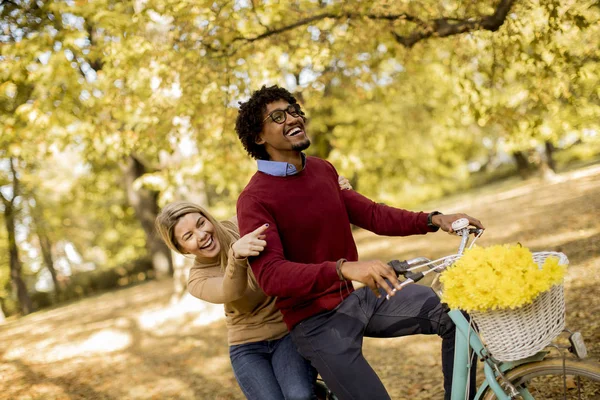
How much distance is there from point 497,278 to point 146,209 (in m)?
16.1

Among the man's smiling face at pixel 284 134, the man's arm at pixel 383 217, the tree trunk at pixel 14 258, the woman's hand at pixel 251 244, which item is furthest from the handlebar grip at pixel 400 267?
the tree trunk at pixel 14 258

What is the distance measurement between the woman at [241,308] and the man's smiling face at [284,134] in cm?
49

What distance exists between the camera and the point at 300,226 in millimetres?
2732

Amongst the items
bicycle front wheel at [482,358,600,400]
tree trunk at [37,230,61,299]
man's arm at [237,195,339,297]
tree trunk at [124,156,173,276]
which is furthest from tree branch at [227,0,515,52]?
tree trunk at [37,230,61,299]

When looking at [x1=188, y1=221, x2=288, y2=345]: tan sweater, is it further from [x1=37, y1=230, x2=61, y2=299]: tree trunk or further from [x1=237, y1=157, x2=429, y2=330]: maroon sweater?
[x1=37, y1=230, x2=61, y2=299]: tree trunk

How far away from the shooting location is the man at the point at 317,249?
260 cm

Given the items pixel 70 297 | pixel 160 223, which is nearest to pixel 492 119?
pixel 160 223

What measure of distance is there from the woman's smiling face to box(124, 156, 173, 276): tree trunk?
13.0 meters

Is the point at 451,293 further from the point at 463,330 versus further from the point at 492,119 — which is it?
the point at 492,119

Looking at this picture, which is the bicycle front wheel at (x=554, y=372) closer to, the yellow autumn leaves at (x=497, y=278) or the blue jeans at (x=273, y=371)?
the yellow autumn leaves at (x=497, y=278)

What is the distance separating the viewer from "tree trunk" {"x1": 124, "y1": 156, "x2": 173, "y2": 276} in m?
16.5

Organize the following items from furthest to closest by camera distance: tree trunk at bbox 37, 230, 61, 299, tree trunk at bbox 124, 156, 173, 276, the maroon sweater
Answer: tree trunk at bbox 37, 230, 61, 299
tree trunk at bbox 124, 156, 173, 276
the maroon sweater

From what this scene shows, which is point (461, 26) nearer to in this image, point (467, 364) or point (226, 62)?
point (226, 62)

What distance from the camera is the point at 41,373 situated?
774cm
